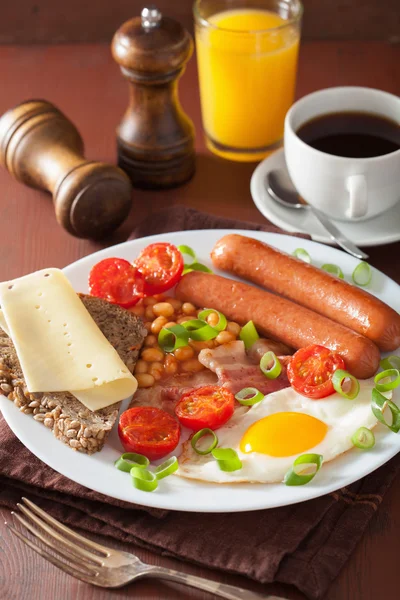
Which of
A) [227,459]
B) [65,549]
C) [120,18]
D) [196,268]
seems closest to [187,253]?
[196,268]

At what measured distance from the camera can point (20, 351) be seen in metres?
2.67

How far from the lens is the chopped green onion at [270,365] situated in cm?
270

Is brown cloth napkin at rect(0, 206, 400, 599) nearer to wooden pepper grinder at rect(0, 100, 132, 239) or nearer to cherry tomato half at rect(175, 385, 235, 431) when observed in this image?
cherry tomato half at rect(175, 385, 235, 431)

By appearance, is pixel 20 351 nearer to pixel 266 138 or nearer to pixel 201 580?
pixel 201 580

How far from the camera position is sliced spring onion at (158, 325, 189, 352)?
9.49 feet

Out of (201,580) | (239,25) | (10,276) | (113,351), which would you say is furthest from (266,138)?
(201,580)

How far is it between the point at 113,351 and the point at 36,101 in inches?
63.4

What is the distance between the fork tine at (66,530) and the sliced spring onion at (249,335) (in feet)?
3.12

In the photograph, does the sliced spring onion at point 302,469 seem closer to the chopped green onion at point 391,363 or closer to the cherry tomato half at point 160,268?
the chopped green onion at point 391,363

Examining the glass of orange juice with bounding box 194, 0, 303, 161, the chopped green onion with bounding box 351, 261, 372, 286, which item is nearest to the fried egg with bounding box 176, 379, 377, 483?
the chopped green onion with bounding box 351, 261, 372, 286

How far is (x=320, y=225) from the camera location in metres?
3.48

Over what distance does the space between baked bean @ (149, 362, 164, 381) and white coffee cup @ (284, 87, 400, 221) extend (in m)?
1.10

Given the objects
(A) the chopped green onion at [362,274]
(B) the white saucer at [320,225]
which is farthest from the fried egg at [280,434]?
(B) the white saucer at [320,225]

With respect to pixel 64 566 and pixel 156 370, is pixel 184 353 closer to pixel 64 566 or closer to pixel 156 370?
pixel 156 370
